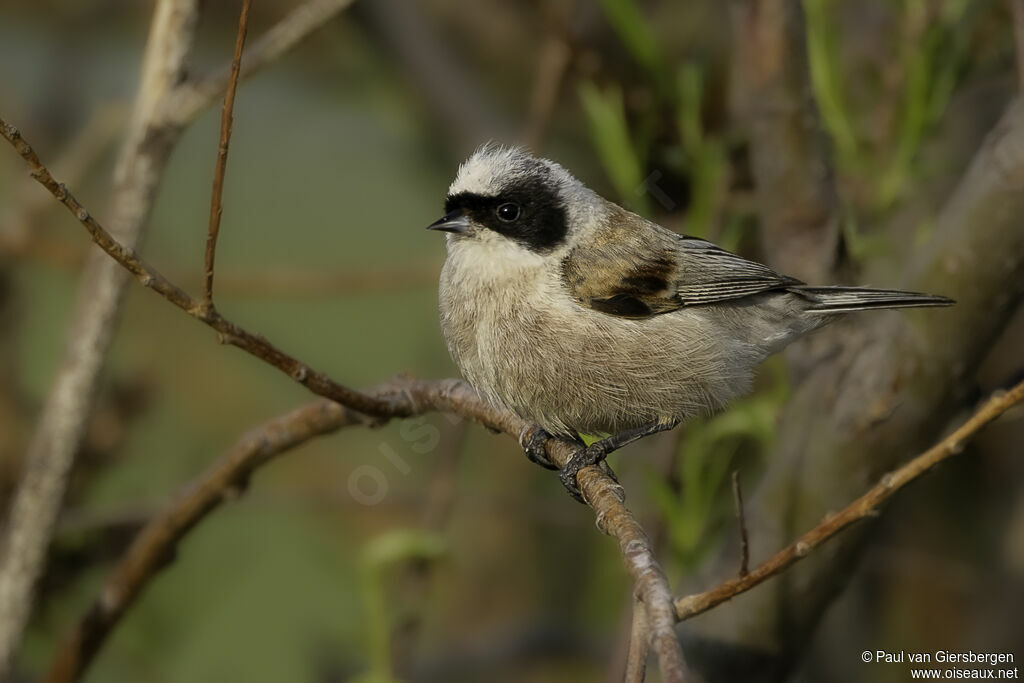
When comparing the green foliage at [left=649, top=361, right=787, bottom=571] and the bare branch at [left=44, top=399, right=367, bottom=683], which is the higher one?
the green foliage at [left=649, top=361, right=787, bottom=571]

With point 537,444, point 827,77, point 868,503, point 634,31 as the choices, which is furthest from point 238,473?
point 827,77

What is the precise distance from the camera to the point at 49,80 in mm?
6023

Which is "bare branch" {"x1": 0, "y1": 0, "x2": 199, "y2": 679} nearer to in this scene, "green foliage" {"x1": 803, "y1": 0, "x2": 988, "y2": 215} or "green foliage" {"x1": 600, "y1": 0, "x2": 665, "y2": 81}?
"green foliage" {"x1": 600, "y1": 0, "x2": 665, "y2": 81}

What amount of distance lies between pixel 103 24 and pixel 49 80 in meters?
0.44

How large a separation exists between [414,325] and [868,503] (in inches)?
204

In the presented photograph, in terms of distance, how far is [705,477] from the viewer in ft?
11.3

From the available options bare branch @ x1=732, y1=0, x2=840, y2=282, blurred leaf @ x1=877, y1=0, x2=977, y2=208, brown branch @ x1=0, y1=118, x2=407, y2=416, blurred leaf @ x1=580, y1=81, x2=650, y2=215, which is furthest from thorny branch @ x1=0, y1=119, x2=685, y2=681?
blurred leaf @ x1=877, y1=0, x2=977, y2=208

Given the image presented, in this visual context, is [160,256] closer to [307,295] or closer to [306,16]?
[307,295]

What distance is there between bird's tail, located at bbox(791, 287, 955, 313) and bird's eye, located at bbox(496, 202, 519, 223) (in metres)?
0.82

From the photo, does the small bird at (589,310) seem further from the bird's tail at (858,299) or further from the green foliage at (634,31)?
the green foliage at (634,31)

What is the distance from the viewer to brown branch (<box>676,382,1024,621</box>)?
151 centimetres

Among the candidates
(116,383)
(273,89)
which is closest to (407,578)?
(116,383)

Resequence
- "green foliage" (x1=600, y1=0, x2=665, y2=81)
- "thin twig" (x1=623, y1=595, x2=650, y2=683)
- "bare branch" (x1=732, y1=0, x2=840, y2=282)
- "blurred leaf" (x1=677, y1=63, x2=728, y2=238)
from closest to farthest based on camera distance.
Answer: "thin twig" (x1=623, y1=595, x2=650, y2=683) < "bare branch" (x1=732, y1=0, x2=840, y2=282) < "green foliage" (x1=600, y1=0, x2=665, y2=81) < "blurred leaf" (x1=677, y1=63, x2=728, y2=238)

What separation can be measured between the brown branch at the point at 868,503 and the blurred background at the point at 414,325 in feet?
4.48
